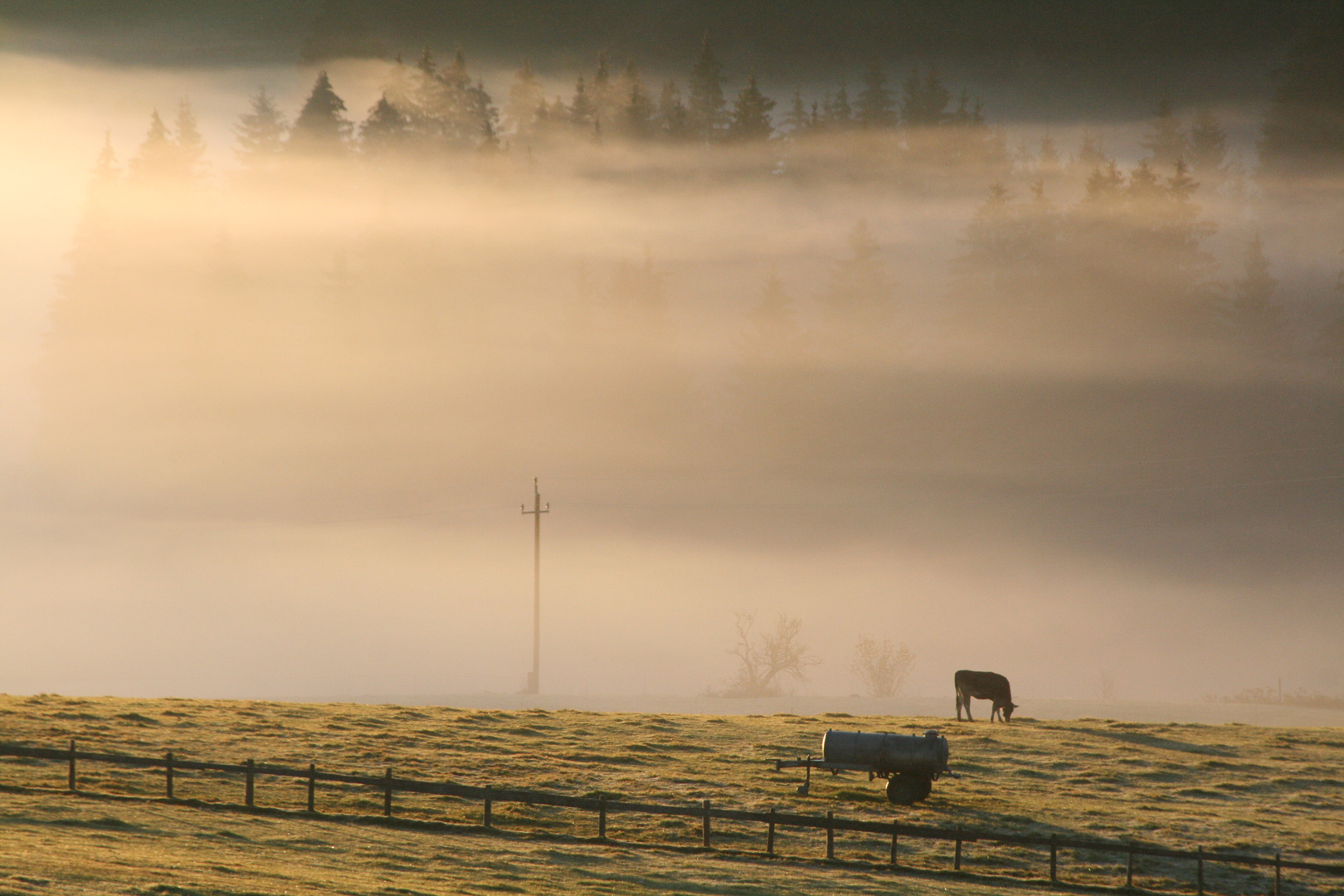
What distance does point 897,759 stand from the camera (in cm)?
4069

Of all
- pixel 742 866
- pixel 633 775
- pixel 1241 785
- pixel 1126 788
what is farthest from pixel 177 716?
pixel 1241 785

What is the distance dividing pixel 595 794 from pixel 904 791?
33.6ft

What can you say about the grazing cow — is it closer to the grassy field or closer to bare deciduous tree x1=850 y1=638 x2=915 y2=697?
the grassy field

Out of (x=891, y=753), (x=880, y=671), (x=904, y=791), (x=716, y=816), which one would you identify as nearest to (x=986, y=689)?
(x=904, y=791)

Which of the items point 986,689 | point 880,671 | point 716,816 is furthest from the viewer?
point 880,671

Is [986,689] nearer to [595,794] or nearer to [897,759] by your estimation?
[897,759]

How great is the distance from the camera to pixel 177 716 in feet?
164

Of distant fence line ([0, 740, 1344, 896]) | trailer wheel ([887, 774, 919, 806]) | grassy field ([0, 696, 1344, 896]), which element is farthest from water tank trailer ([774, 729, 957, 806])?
distant fence line ([0, 740, 1344, 896])

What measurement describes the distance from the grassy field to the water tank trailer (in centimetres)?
74

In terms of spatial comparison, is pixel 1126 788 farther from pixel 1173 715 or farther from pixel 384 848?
pixel 1173 715

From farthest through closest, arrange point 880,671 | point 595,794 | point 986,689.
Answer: point 880,671, point 986,689, point 595,794

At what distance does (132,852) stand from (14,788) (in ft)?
32.2

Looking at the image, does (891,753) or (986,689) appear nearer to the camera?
(891,753)

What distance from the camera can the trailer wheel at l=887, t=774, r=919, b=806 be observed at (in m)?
40.5
